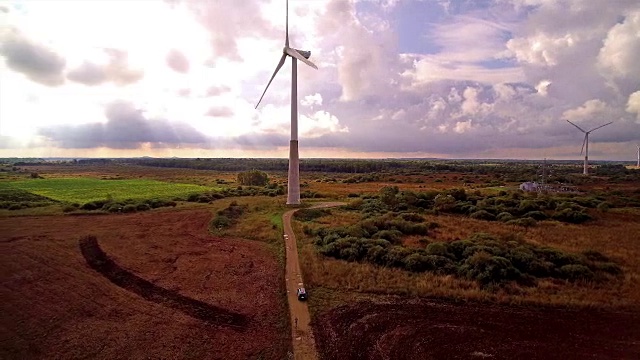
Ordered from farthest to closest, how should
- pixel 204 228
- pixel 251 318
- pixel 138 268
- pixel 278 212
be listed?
pixel 278 212
pixel 204 228
pixel 138 268
pixel 251 318

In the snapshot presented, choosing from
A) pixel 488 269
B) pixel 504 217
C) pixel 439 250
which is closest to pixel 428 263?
pixel 439 250

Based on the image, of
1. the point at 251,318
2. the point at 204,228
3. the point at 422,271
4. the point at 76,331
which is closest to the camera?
the point at 76,331

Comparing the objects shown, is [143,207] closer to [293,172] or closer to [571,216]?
[293,172]

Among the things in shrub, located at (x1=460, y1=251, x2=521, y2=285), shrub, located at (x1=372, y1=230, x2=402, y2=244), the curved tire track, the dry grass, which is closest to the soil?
the dry grass

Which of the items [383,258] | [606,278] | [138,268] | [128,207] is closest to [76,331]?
[138,268]

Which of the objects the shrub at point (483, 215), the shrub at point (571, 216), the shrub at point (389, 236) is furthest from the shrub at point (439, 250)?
the shrub at point (571, 216)

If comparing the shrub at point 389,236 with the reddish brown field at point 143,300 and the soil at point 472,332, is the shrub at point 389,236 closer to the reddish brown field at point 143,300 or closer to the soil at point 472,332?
the reddish brown field at point 143,300

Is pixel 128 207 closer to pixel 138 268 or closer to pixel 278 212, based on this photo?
pixel 278 212
